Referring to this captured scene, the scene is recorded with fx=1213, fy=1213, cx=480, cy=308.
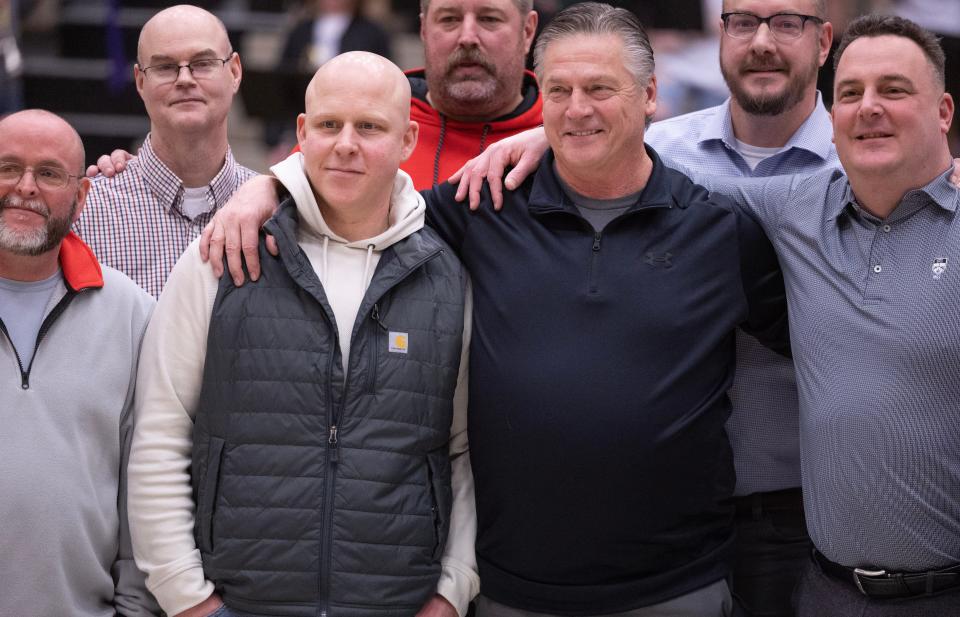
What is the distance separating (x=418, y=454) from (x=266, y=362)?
13.9 inches

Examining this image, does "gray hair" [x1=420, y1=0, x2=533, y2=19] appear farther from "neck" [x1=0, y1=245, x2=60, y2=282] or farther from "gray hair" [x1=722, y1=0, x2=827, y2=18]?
"neck" [x1=0, y1=245, x2=60, y2=282]

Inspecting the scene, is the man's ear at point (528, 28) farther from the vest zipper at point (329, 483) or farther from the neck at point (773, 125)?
the vest zipper at point (329, 483)

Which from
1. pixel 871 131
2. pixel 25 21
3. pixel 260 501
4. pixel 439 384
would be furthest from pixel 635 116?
pixel 25 21

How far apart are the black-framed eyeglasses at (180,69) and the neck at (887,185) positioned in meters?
1.61

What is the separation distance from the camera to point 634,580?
8.25 feet

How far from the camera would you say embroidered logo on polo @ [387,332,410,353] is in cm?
242

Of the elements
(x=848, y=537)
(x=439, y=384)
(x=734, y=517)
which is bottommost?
(x=734, y=517)

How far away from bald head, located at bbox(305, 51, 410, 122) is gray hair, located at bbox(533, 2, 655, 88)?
0.37 m

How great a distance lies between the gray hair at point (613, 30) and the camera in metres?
2.59

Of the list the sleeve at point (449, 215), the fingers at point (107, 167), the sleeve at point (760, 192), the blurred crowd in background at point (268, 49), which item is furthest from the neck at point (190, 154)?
the blurred crowd in background at point (268, 49)

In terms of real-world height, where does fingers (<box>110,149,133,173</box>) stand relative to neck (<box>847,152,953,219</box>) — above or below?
below

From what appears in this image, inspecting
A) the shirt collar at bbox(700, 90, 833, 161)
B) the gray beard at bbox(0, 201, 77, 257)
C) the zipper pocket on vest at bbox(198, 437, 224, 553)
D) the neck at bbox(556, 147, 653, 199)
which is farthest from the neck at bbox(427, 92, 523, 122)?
the zipper pocket on vest at bbox(198, 437, 224, 553)

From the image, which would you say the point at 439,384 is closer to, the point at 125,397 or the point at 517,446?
the point at 517,446

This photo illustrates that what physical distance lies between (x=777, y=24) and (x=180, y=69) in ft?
5.01
